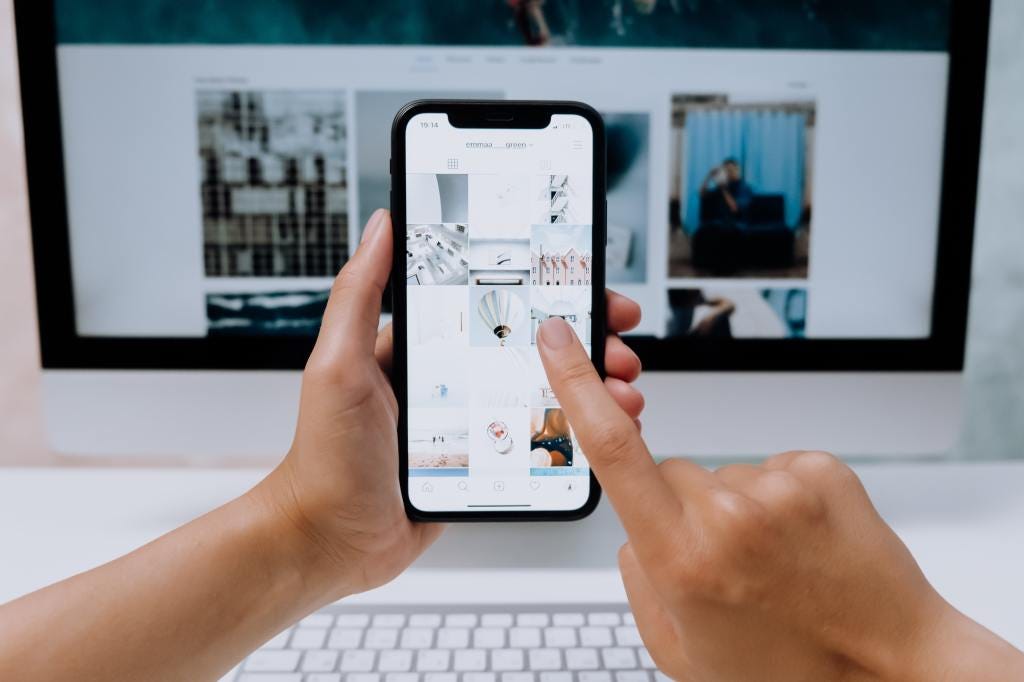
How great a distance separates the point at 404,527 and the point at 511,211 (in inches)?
7.9

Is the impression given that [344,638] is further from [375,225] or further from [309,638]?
[375,225]

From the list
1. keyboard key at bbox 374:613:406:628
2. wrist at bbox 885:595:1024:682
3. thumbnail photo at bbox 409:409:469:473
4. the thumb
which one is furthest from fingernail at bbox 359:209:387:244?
wrist at bbox 885:595:1024:682

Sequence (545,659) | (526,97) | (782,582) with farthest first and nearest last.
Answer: (526,97), (545,659), (782,582)

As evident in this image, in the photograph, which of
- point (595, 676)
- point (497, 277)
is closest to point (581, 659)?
point (595, 676)

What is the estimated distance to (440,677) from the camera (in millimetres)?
377

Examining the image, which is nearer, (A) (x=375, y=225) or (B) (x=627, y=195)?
(A) (x=375, y=225)

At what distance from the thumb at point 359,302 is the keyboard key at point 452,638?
0.16 m

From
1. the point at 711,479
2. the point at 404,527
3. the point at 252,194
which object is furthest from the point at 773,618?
the point at 252,194

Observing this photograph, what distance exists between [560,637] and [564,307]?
0.19m

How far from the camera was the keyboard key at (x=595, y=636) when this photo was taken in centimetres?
41

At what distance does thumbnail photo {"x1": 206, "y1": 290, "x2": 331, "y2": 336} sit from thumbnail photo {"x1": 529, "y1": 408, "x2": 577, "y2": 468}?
207mm

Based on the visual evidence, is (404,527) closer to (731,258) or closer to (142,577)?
(142,577)

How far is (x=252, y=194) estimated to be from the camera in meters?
0.53

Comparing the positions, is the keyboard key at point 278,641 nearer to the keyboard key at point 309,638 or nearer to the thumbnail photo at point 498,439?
the keyboard key at point 309,638
